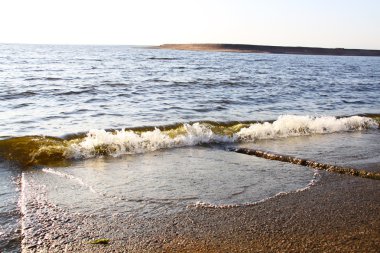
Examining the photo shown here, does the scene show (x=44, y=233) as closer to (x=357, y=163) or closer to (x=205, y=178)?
(x=205, y=178)

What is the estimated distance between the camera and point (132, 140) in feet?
25.2

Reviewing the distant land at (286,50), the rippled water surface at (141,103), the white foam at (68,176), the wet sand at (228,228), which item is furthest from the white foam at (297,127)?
the distant land at (286,50)

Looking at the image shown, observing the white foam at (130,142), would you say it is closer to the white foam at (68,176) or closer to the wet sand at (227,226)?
the white foam at (68,176)

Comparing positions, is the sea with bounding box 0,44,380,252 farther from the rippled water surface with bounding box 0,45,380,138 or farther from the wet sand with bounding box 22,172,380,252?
the wet sand with bounding box 22,172,380,252

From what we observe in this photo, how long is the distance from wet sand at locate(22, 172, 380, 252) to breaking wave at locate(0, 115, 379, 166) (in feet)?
8.29

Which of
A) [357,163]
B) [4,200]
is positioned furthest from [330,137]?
[4,200]

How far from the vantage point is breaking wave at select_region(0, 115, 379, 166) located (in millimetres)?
7008

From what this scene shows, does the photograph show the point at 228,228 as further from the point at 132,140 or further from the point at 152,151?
the point at 132,140

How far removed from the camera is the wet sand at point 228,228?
3428mm

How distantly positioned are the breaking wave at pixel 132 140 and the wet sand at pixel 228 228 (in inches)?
99.4

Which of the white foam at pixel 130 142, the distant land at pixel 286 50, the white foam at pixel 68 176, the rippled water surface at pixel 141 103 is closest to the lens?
the white foam at pixel 68 176

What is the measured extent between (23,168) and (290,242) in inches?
178

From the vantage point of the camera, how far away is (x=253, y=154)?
7293mm

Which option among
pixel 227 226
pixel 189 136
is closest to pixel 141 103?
pixel 189 136
